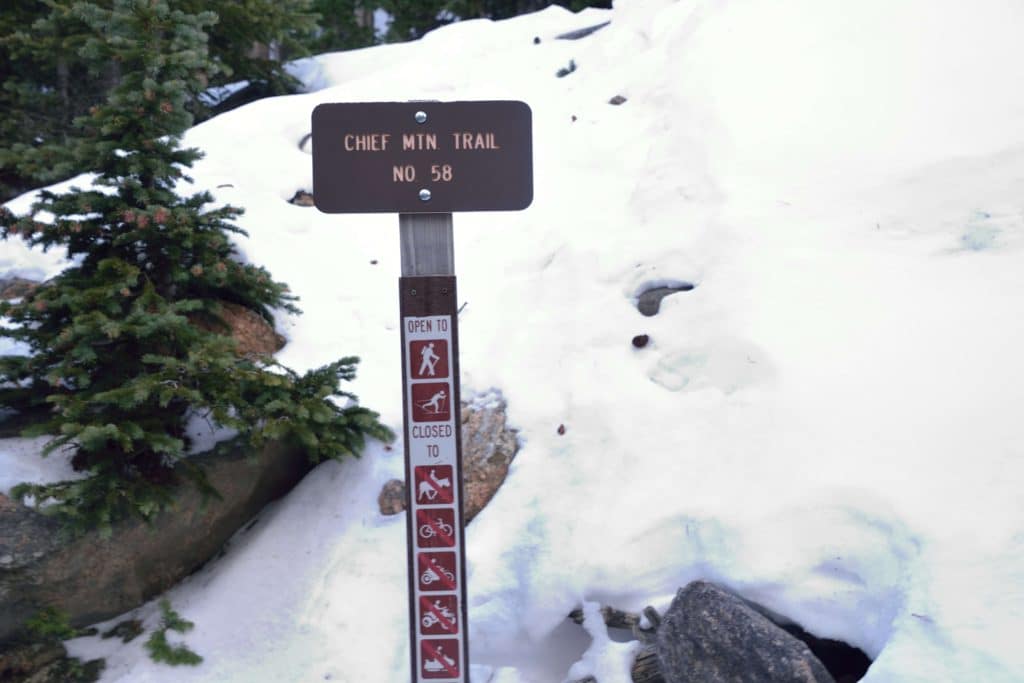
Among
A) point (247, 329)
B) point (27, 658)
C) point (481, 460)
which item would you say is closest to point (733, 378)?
point (481, 460)

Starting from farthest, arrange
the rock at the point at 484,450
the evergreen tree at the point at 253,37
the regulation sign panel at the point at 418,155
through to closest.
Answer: the evergreen tree at the point at 253,37, the rock at the point at 484,450, the regulation sign panel at the point at 418,155

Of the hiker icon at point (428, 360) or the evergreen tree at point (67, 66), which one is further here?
the evergreen tree at point (67, 66)

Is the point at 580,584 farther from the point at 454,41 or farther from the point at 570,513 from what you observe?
the point at 454,41

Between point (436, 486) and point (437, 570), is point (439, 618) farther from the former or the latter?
point (436, 486)

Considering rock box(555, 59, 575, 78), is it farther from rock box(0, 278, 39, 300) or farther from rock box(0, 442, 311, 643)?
rock box(0, 442, 311, 643)

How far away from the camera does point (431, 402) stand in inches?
140

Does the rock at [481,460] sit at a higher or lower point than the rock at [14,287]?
lower

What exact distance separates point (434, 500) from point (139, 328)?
2400mm

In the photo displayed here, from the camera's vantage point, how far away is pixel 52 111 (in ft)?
38.3

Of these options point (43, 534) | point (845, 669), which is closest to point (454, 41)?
point (43, 534)

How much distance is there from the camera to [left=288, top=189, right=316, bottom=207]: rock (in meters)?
9.05

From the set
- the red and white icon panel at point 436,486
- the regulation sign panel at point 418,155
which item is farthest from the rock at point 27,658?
the regulation sign panel at point 418,155

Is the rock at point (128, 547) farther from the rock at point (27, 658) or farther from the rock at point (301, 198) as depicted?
the rock at point (301, 198)

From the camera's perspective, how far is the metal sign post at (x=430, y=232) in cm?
341
